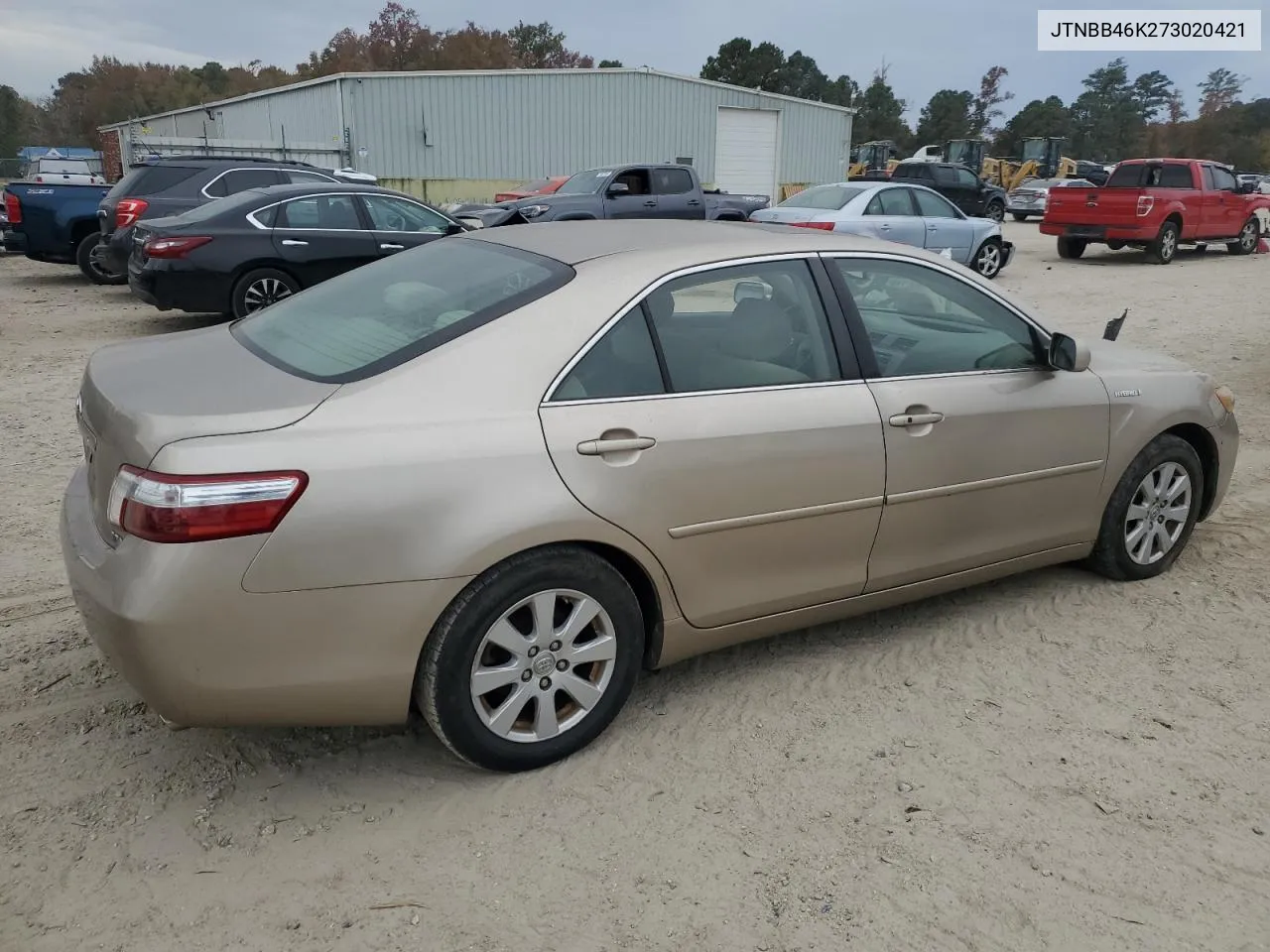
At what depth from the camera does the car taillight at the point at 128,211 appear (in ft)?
37.4

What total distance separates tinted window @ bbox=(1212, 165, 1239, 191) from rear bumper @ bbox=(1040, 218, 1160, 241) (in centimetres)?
233

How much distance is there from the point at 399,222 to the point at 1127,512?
8.38 metres

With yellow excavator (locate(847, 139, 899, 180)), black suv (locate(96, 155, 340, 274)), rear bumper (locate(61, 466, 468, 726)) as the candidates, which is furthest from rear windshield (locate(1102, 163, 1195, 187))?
yellow excavator (locate(847, 139, 899, 180))

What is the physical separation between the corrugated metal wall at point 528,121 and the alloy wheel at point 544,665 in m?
29.3

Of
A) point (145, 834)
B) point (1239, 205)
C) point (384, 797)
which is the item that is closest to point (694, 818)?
point (384, 797)

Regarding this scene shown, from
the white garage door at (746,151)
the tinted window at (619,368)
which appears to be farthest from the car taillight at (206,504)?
the white garage door at (746,151)

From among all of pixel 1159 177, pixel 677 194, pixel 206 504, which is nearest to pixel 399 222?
pixel 677 194

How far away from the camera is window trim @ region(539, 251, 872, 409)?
2.90m

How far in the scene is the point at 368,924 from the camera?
7.86ft

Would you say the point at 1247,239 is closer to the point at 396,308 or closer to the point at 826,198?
the point at 826,198

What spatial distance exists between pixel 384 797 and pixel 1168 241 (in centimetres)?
1941

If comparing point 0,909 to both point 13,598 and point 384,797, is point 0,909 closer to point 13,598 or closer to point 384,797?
point 384,797

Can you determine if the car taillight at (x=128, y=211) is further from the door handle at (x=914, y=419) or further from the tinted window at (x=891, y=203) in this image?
the door handle at (x=914, y=419)

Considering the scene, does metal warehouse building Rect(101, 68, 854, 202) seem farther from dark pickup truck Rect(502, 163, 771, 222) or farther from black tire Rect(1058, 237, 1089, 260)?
black tire Rect(1058, 237, 1089, 260)
